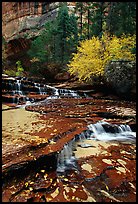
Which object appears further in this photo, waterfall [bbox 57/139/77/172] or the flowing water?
the flowing water

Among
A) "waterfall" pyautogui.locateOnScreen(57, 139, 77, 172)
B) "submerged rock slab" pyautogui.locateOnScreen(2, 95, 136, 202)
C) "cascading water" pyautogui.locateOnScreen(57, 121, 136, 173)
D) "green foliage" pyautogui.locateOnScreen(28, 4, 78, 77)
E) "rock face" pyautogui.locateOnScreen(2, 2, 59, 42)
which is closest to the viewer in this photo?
"submerged rock slab" pyautogui.locateOnScreen(2, 95, 136, 202)

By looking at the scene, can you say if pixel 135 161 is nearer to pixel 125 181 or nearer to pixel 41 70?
pixel 125 181

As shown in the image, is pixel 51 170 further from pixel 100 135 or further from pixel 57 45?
pixel 57 45

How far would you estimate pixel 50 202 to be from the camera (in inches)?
130

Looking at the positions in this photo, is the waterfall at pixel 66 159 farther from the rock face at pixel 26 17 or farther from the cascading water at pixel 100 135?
the rock face at pixel 26 17

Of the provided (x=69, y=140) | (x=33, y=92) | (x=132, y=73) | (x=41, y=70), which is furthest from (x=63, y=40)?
(x=69, y=140)

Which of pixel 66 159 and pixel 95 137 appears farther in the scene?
pixel 95 137

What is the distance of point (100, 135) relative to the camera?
7.02m

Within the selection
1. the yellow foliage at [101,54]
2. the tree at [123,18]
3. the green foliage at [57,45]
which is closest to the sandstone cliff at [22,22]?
the green foliage at [57,45]

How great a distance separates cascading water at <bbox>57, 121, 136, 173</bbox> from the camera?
507 centimetres

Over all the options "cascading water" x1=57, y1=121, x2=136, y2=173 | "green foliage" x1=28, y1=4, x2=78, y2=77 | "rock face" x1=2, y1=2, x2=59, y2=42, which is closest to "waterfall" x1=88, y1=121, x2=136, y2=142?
"cascading water" x1=57, y1=121, x2=136, y2=173

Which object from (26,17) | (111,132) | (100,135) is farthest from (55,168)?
(26,17)

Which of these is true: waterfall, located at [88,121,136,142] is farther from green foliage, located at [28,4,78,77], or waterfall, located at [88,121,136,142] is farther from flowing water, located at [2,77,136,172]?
green foliage, located at [28,4,78,77]

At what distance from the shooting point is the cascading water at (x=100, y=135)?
5.07 m
